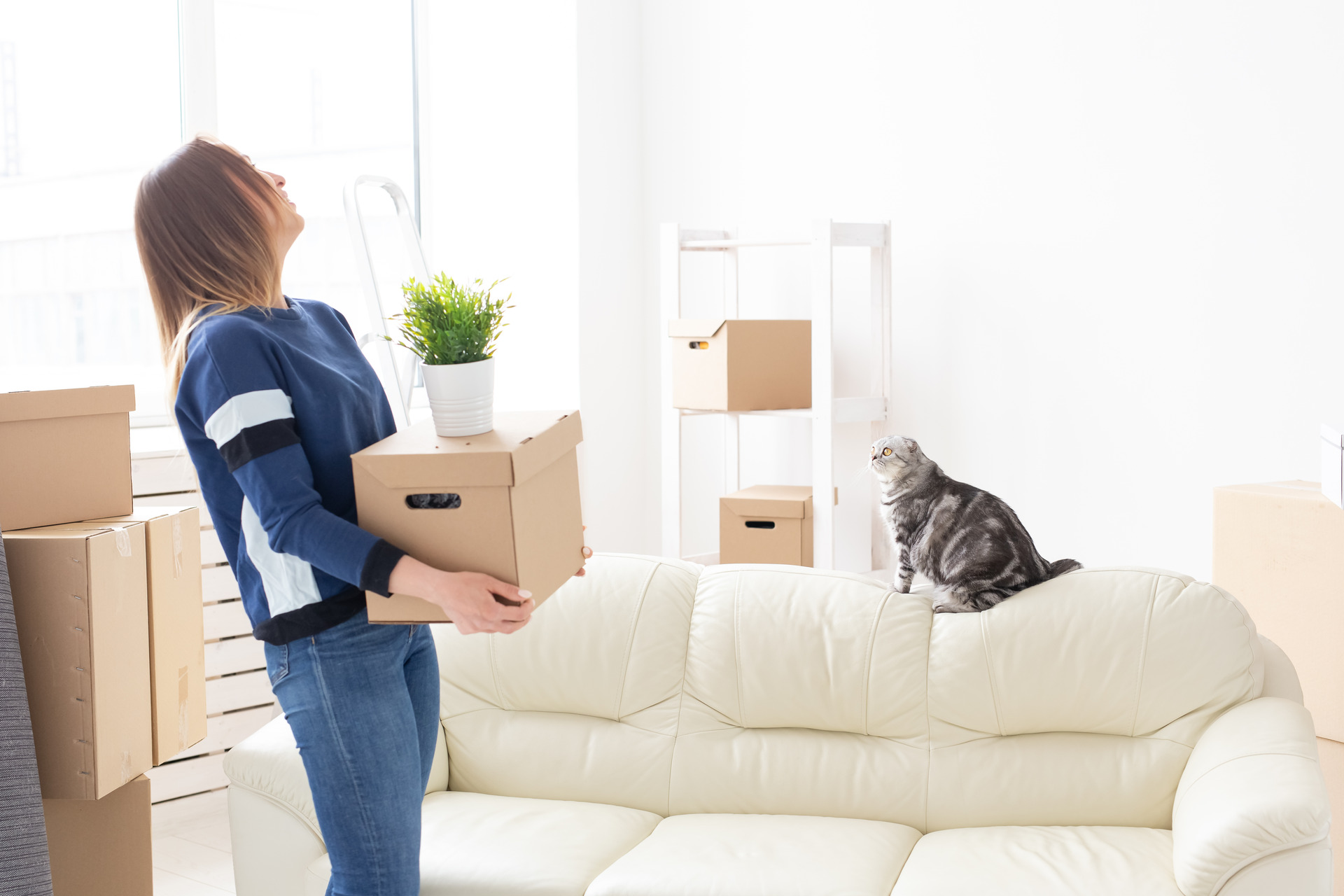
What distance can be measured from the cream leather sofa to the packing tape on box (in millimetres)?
526

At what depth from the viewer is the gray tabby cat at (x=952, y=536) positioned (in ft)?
7.04

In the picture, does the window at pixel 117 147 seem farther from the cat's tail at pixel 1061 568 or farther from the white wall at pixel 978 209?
the cat's tail at pixel 1061 568

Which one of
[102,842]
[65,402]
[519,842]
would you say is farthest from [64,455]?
[519,842]

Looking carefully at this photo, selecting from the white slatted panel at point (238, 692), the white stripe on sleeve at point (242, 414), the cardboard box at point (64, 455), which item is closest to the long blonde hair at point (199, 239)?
the white stripe on sleeve at point (242, 414)

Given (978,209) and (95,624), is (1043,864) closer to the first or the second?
(95,624)

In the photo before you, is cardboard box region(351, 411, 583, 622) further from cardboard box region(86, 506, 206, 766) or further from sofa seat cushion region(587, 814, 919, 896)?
sofa seat cushion region(587, 814, 919, 896)

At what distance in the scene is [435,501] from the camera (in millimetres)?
1340

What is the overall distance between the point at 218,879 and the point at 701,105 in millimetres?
2583

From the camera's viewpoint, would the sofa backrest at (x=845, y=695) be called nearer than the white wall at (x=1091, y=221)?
Yes

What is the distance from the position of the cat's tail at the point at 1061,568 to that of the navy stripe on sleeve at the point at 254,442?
4.85ft

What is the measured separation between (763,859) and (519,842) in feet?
1.40

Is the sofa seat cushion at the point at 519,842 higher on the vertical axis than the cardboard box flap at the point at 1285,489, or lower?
lower

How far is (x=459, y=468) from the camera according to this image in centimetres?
130

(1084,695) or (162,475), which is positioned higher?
(162,475)
